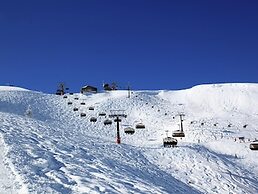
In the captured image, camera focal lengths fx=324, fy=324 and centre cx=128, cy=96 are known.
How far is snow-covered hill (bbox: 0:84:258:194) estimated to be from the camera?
11.0 m

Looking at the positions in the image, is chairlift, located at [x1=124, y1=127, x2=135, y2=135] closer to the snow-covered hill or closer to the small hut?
the snow-covered hill

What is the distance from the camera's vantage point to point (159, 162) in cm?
2302

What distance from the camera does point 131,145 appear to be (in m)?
27.8

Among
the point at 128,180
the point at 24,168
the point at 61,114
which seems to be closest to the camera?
the point at 24,168

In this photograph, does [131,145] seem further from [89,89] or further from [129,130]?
[89,89]

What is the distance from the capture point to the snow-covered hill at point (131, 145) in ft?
35.9

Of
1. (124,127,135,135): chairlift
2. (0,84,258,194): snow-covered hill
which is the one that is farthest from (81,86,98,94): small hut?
(124,127,135,135): chairlift

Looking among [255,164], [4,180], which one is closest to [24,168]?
[4,180]

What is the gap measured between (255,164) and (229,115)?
29.3 meters

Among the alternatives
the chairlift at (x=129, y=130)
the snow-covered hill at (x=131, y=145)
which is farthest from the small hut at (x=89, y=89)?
the chairlift at (x=129, y=130)

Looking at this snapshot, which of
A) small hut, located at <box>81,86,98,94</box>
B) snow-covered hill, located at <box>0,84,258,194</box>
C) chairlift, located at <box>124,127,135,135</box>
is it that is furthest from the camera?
small hut, located at <box>81,86,98,94</box>

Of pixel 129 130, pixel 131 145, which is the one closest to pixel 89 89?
A: pixel 129 130

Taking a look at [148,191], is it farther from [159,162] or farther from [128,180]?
[159,162]

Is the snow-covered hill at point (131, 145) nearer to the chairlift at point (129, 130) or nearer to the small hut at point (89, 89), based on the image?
the chairlift at point (129, 130)
